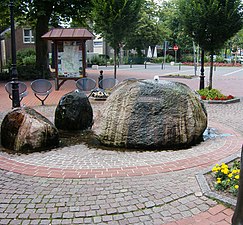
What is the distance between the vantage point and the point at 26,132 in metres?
6.23

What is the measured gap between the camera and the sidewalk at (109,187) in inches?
146

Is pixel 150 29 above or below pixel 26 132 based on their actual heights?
above

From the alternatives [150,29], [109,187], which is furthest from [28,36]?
[109,187]

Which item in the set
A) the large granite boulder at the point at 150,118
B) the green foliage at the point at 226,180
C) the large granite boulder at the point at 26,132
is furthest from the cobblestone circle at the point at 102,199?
the large granite boulder at the point at 150,118

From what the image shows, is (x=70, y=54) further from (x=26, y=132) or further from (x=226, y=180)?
(x=226, y=180)

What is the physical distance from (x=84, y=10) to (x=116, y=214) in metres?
18.6

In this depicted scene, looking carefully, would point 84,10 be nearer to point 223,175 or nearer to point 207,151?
point 207,151

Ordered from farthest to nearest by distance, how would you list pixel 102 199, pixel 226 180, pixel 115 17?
pixel 115 17 → pixel 226 180 → pixel 102 199

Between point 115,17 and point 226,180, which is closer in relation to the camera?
point 226,180

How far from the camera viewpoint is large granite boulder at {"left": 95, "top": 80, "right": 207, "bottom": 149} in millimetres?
6375

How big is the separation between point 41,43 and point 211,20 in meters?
13.6

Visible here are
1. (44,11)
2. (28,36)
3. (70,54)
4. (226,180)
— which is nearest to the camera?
(226,180)

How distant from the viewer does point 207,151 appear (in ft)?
20.3

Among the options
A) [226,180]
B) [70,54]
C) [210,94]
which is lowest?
[226,180]
